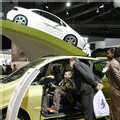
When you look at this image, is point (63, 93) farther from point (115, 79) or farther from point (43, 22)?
point (43, 22)

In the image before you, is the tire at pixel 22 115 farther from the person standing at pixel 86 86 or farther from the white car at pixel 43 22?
the white car at pixel 43 22

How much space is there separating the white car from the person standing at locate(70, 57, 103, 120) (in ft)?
24.2

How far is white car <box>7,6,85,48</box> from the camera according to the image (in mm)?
13922

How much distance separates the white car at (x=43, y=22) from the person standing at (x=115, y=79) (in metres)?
7.54

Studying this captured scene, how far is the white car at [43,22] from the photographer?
13.9m

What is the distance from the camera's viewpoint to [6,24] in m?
13.4

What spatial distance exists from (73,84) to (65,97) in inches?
14.5

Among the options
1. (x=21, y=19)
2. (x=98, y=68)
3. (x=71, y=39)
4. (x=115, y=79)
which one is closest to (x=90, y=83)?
(x=115, y=79)

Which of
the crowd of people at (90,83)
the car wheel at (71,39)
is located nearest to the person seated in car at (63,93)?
the crowd of people at (90,83)

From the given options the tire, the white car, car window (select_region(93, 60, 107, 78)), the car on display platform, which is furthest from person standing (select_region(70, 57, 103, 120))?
the white car

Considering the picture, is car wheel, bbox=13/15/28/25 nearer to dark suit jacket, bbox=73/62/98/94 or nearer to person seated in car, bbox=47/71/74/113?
person seated in car, bbox=47/71/74/113

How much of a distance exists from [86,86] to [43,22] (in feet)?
25.6

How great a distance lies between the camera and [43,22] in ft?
46.4

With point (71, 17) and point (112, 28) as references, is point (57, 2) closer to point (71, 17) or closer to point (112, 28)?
point (71, 17)
